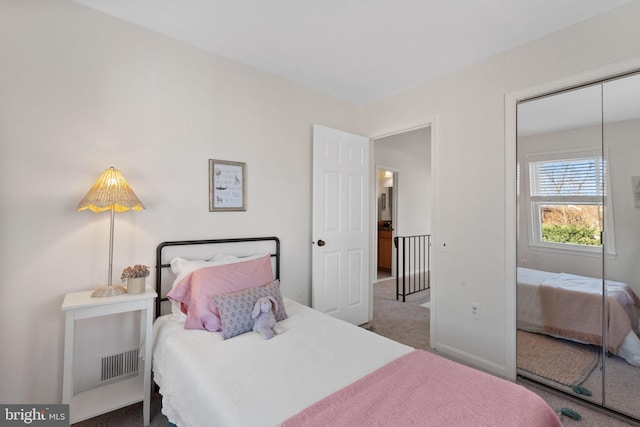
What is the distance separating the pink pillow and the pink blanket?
100cm

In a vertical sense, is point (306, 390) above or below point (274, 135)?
below

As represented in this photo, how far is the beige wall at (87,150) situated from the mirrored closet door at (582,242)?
7.68ft

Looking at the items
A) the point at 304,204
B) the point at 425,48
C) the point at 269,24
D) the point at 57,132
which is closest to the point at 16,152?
the point at 57,132

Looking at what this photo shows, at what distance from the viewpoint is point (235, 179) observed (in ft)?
8.31

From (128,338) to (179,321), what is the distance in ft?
1.52

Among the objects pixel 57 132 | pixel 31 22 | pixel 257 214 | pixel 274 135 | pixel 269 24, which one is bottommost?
pixel 257 214

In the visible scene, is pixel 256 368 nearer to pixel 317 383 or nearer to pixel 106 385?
pixel 317 383

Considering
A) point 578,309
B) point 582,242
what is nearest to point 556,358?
point 578,309

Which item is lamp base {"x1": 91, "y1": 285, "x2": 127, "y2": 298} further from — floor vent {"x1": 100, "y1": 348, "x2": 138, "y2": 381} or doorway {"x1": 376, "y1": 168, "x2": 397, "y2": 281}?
doorway {"x1": 376, "y1": 168, "x2": 397, "y2": 281}

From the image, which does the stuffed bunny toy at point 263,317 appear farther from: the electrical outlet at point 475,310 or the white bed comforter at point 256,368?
the electrical outlet at point 475,310

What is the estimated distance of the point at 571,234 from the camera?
81.8 inches

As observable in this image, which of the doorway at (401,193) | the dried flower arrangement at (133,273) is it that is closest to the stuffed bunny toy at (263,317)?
the dried flower arrangement at (133,273)

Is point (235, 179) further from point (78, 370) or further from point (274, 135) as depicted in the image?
point (78, 370)

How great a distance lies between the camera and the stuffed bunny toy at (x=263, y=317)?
1.75 metres
